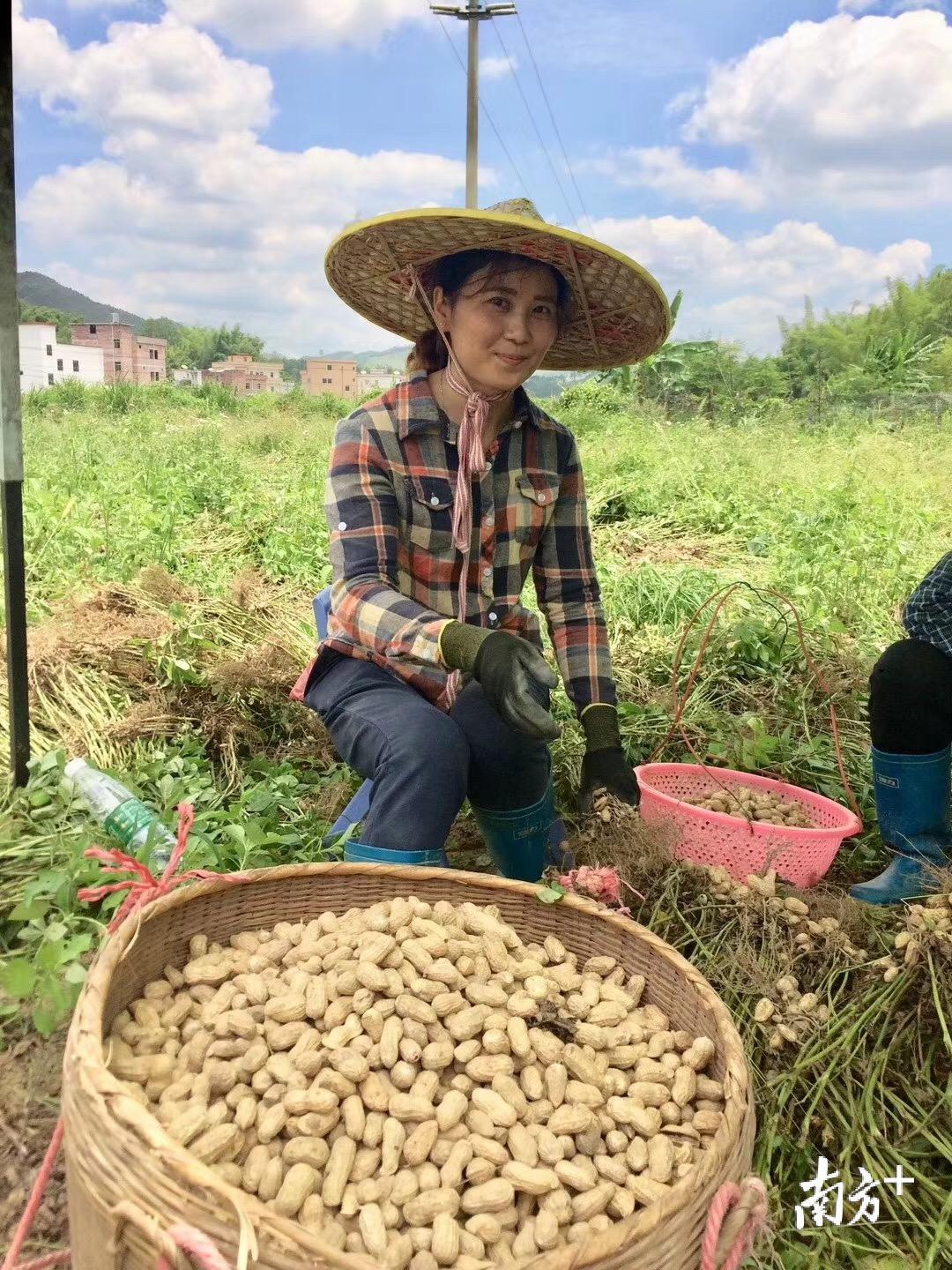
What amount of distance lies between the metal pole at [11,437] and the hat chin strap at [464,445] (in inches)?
31.3

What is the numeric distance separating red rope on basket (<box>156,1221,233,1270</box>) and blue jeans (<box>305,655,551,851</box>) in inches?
33.9

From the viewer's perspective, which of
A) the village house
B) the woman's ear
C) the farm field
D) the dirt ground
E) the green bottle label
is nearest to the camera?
the dirt ground

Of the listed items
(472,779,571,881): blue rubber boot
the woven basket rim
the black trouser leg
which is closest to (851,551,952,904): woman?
the black trouser leg

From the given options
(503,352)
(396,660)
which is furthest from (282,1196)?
(503,352)

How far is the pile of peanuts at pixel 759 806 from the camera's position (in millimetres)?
1981

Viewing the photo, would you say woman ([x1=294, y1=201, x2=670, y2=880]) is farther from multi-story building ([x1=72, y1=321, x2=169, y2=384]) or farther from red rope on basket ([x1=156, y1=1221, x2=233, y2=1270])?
multi-story building ([x1=72, y1=321, x2=169, y2=384])

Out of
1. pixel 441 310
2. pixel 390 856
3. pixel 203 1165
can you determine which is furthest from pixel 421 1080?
pixel 441 310

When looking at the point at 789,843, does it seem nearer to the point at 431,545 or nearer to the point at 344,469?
the point at 431,545

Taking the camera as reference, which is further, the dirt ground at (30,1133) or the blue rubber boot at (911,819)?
the blue rubber boot at (911,819)

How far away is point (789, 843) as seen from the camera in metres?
1.83

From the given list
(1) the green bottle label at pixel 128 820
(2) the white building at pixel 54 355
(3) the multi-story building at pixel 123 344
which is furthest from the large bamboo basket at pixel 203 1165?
(3) the multi-story building at pixel 123 344

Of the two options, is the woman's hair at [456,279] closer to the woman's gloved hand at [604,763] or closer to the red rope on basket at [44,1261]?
the woman's gloved hand at [604,763]

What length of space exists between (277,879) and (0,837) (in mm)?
966

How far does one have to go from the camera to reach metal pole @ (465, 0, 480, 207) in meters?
9.49
